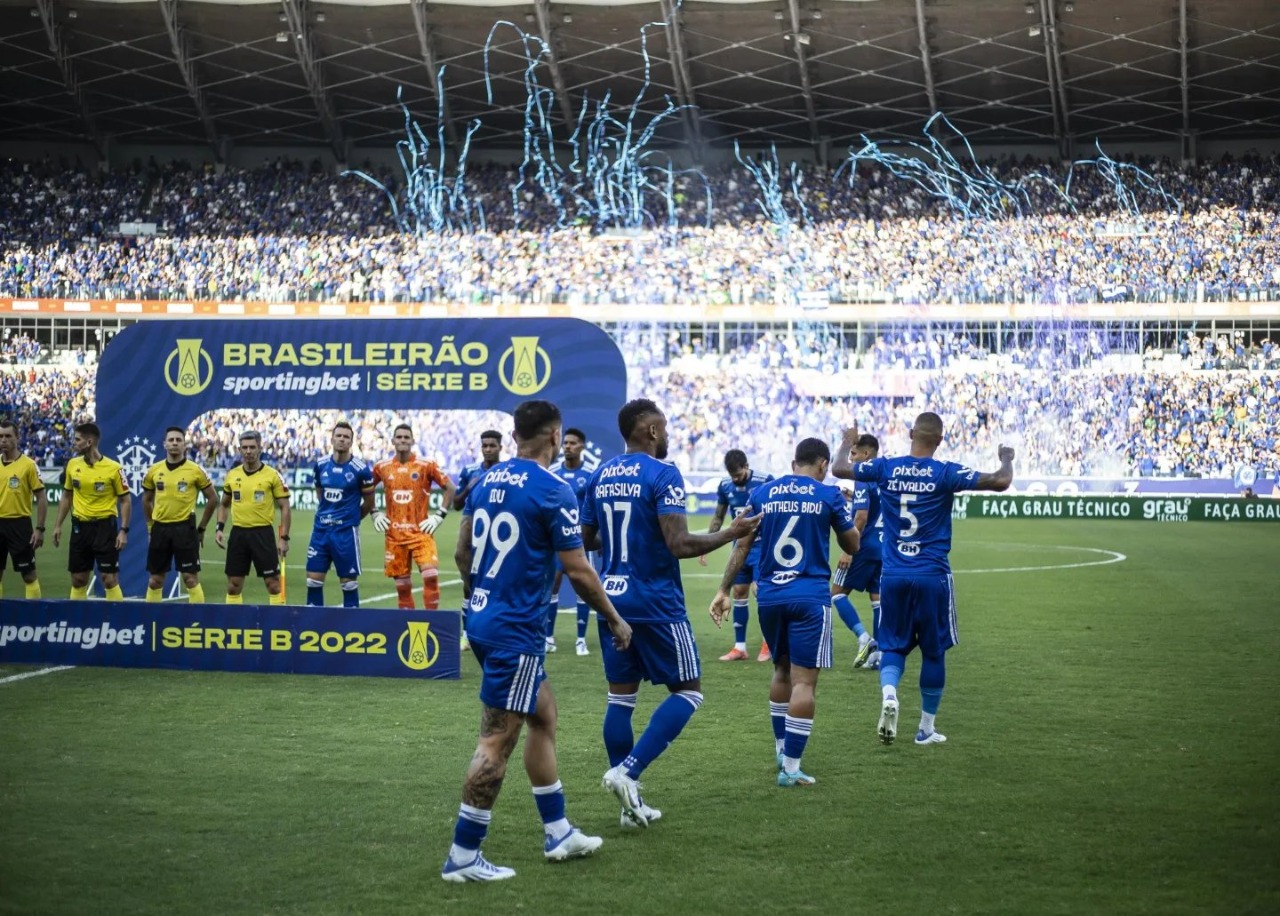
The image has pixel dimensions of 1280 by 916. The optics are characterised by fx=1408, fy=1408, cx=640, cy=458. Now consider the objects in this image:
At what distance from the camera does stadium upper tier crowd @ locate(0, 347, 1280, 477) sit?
146 feet

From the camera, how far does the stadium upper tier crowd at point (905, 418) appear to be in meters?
44.4

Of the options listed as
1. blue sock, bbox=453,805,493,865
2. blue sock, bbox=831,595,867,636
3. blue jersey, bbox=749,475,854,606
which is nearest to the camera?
blue sock, bbox=453,805,493,865

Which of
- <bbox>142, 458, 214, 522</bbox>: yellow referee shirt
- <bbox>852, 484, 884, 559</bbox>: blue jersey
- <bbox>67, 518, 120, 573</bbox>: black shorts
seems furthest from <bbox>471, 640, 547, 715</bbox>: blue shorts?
<bbox>67, 518, 120, 573</bbox>: black shorts

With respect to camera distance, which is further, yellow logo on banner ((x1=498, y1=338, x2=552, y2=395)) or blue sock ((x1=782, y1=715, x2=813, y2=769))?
yellow logo on banner ((x1=498, y1=338, x2=552, y2=395))

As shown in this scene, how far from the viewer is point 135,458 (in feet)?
63.0

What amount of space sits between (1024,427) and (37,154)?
1706 inches

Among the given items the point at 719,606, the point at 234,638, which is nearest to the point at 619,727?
the point at 719,606

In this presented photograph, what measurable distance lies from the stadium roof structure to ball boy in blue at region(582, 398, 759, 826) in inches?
1773

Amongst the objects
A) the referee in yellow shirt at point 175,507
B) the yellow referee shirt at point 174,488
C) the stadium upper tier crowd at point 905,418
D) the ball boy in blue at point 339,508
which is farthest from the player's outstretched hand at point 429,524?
the stadium upper tier crowd at point 905,418

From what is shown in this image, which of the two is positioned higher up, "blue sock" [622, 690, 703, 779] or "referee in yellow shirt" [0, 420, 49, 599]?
"referee in yellow shirt" [0, 420, 49, 599]

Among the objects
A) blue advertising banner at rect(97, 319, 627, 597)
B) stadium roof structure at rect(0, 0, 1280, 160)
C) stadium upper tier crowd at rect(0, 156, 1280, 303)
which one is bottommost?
blue advertising banner at rect(97, 319, 627, 597)

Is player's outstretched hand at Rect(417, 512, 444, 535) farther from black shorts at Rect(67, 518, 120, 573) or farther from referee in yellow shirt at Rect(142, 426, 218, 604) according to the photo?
black shorts at Rect(67, 518, 120, 573)

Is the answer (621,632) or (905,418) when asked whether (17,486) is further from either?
(905,418)

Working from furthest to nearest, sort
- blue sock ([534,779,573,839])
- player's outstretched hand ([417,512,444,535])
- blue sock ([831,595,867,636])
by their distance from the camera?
1. player's outstretched hand ([417,512,444,535])
2. blue sock ([831,595,867,636])
3. blue sock ([534,779,573,839])
